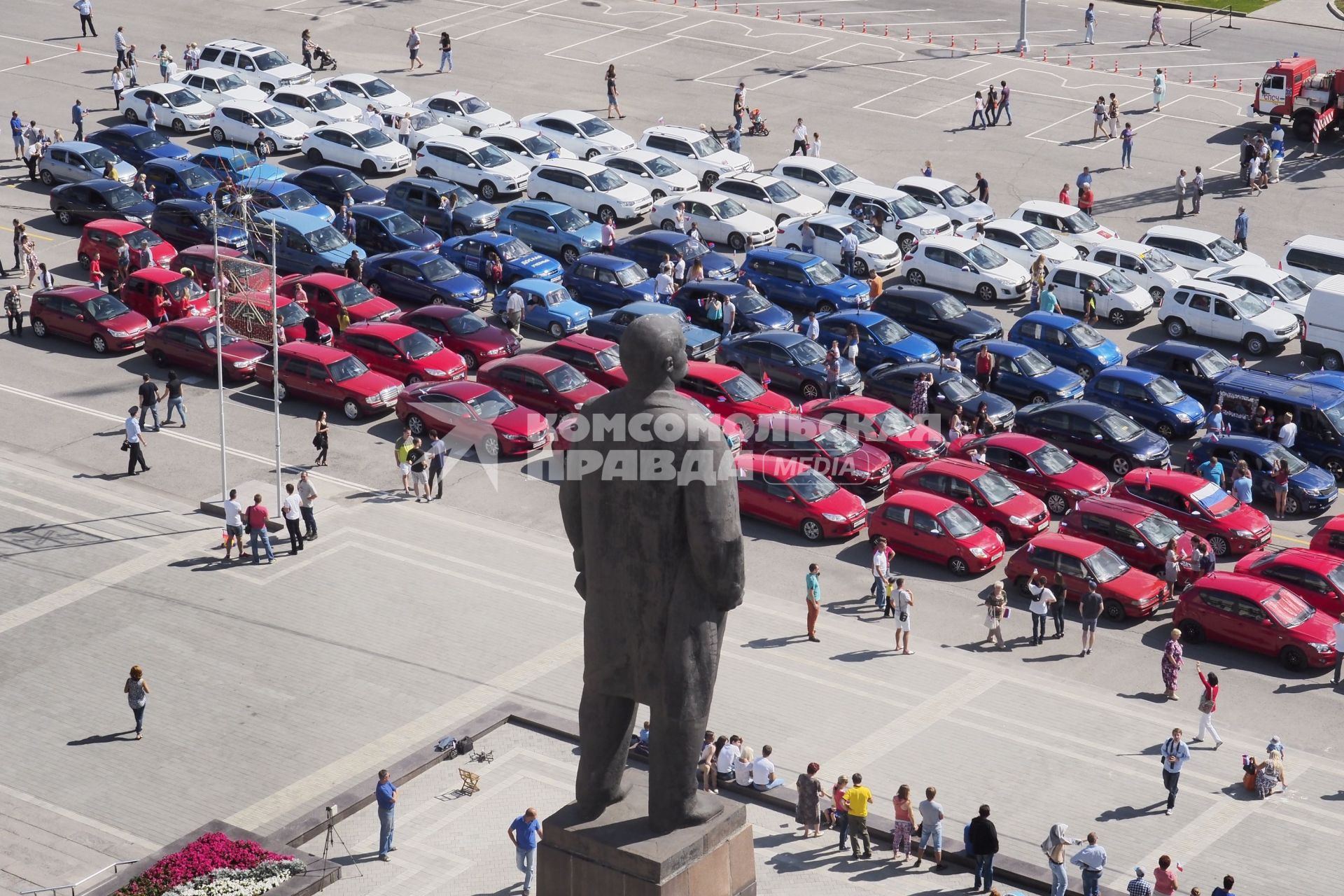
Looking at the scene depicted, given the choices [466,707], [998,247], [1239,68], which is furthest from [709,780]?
[1239,68]

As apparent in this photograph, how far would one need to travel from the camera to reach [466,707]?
31.9 meters

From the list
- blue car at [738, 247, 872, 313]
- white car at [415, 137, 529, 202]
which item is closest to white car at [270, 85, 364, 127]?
white car at [415, 137, 529, 202]

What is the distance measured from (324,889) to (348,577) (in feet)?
38.1

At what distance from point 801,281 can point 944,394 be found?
27.3ft

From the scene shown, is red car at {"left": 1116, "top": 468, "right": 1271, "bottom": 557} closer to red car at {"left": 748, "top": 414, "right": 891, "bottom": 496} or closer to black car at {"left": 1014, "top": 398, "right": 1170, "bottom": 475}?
black car at {"left": 1014, "top": 398, "right": 1170, "bottom": 475}

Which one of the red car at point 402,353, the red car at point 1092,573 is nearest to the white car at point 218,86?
the red car at point 402,353

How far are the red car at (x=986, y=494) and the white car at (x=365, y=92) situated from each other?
1285 inches

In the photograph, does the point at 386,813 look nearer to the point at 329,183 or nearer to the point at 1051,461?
the point at 1051,461

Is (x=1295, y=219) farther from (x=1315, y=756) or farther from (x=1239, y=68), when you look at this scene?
(x=1315, y=756)

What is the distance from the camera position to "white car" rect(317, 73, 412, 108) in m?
66.1

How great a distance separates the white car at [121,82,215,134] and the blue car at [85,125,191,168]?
4.23 metres

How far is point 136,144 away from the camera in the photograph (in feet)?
198

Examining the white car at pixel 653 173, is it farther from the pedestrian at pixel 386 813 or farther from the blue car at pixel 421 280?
the pedestrian at pixel 386 813

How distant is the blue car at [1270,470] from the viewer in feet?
134
